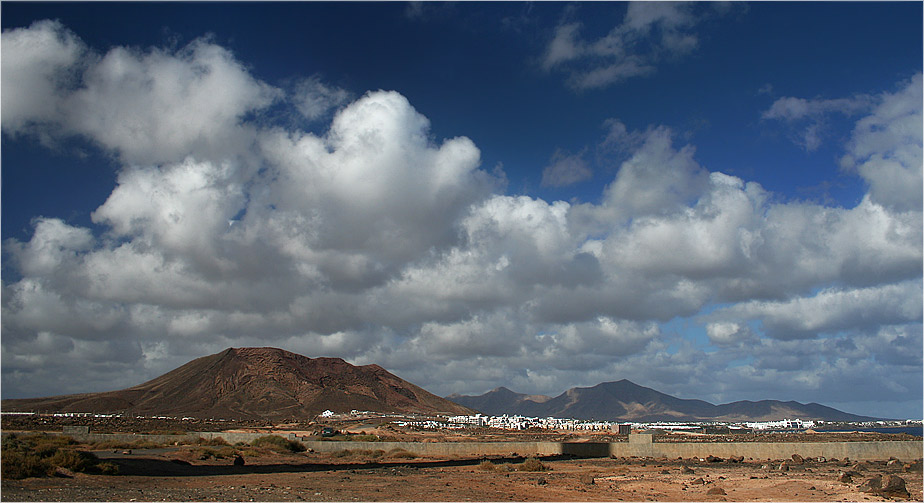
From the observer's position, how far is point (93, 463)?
28.3m

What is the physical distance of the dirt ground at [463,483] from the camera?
21891mm

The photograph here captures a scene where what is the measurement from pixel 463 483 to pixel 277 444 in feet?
92.7

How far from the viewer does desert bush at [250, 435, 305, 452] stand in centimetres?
4981

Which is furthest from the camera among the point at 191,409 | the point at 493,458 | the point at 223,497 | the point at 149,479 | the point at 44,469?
the point at 191,409

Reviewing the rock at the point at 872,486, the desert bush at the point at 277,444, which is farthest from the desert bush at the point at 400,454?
the rock at the point at 872,486

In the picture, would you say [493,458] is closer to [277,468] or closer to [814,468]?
[277,468]

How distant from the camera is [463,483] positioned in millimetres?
27969

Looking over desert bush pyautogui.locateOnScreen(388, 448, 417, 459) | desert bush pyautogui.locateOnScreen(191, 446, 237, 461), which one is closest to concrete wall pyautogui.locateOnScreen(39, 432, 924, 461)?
desert bush pyautogui.locateOnScreen(388, 448, 417, 459)

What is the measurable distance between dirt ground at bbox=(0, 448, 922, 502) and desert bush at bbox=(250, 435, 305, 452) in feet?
39.2

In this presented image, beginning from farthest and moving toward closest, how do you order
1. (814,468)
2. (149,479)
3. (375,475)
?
1. (814,468)
2. (375,475)
3. (149,479)

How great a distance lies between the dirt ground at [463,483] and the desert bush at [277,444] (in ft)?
39.2

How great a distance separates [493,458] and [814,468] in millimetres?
20425

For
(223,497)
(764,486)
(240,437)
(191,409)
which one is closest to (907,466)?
(764,486)

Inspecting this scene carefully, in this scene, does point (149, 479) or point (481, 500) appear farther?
point (149, 479)
